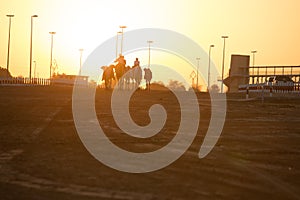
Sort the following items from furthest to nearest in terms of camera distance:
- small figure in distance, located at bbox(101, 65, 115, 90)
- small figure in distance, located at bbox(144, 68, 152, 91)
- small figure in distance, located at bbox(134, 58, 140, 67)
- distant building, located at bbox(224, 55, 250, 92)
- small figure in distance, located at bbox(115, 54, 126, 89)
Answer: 1. distant building, located at bbox(224, 55, 250, 92)
2. small figure in distance, located at bbox(144, 68, 152, 91)
3. small figure in distance, located at bbox(134, 58, 140, 67)
4. small figure in distance, located at bbox(101, 65, 115, 90)
5. small figure in distance, located at bbox(115, 54, 126, 89)

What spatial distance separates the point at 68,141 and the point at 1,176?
4096 millimetres

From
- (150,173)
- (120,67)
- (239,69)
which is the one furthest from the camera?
(239,69)

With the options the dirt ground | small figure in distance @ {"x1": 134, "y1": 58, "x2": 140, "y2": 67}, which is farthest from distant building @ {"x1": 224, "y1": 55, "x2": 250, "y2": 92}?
the dirt ground

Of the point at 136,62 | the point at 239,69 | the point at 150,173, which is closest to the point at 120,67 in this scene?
the point at 136,62

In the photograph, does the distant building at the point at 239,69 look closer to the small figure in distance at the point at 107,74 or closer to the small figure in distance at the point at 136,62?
the small figure in distance at the point at 136,62

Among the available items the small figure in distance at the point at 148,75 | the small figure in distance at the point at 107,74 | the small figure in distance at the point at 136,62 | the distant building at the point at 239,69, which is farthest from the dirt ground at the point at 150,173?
the distant building at the point at 239,69

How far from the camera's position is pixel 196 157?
372 inches

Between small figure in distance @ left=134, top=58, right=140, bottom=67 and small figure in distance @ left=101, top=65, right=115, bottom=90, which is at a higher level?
small figure in distance @ left=134, top=58, right=140, bottom=67

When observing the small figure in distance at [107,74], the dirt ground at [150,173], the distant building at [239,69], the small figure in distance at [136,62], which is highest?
the distant building at [239,69]

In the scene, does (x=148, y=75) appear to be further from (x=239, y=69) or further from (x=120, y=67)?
(x=239, y=69)

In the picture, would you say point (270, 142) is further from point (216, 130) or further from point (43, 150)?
point (43, 150)

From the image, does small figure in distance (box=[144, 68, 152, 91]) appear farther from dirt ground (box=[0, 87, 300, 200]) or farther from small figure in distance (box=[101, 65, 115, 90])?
dirt ground (box=[0, 87, 300, 200])

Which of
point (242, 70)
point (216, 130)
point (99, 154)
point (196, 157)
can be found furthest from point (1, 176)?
point (242, 70)

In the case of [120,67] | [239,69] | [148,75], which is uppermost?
[239,69]
